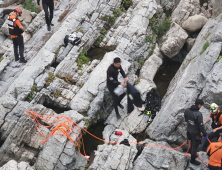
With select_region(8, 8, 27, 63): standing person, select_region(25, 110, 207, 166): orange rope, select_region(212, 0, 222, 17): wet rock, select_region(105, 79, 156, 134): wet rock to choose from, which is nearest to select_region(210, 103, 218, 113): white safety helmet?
select_region(25, 110, 207, 166): orange rope

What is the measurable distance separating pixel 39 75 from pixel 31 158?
3.82 m

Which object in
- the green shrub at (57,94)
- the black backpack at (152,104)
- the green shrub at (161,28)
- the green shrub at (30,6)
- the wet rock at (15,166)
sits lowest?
the wet rock at (15,166)

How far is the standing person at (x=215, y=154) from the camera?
7.74m

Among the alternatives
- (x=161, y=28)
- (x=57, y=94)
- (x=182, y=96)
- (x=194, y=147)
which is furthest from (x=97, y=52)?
(x=194, y=147)

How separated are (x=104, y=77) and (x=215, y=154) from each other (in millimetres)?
5908

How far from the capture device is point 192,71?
38.2 ft

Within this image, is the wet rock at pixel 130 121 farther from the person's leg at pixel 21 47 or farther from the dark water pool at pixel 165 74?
the person's leg at pixel 21 47

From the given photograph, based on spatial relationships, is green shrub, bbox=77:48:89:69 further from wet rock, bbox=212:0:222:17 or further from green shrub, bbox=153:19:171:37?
wet rock, bbox=212:0:222:17

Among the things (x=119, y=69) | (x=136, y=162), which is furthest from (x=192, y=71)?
(x=136, y=162)

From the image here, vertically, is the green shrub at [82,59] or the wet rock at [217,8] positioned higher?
the wet rock at [217,8]

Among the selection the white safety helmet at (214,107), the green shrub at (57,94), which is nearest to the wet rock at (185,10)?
the green shrub at (57,94)

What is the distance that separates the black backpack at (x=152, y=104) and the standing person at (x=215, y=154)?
3.83m

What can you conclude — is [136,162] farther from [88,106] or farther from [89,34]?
[89,34]

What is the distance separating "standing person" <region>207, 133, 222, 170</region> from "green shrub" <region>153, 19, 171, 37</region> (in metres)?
8.53
